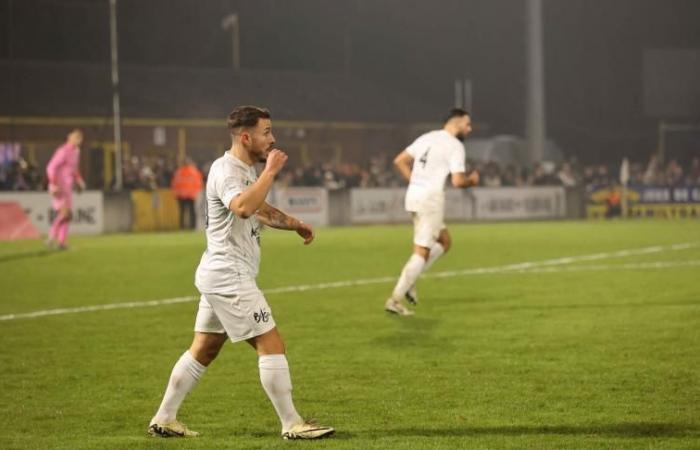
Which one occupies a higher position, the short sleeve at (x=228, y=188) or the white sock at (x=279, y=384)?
the short sleeve at (x=228, y=188)

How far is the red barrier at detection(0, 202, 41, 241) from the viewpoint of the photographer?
2839 cm

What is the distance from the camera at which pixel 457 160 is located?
12508 mm

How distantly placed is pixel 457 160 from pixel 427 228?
3.04 ft

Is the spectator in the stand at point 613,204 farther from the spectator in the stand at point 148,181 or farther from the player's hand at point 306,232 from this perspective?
the player's hand at point 306,232

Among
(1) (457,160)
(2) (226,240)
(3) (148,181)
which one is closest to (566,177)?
(3) (148,181)

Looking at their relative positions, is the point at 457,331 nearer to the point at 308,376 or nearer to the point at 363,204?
the point at 308,376

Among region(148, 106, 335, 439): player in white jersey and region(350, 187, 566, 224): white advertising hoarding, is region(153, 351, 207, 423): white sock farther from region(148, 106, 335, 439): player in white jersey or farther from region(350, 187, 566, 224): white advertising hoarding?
region(350, 187, 566, 224): white advertising hoarding

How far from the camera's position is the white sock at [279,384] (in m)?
6.44

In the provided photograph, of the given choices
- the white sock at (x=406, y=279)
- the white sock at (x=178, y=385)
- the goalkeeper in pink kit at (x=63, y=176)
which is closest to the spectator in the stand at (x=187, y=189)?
the goalkeeper in pink kit at (x=63, y=176)

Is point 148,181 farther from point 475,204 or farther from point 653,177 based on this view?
point 653,177

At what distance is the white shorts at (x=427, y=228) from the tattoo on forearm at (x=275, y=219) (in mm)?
6082

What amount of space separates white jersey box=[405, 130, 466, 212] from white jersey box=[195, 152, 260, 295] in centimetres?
646

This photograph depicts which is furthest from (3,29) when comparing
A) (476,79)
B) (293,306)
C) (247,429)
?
(247,429)

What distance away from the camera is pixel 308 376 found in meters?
8.82
